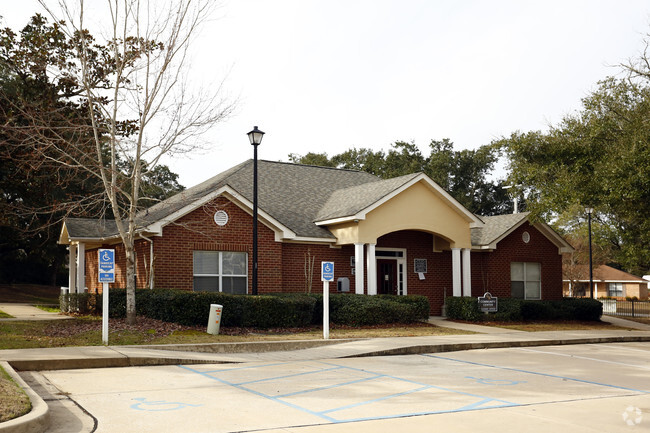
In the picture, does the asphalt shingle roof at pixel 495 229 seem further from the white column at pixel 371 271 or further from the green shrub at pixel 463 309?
the white column at pixel 371 271

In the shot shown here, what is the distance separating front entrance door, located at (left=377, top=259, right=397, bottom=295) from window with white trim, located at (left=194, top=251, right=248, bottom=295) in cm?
601

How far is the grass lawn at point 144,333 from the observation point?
15148 mm

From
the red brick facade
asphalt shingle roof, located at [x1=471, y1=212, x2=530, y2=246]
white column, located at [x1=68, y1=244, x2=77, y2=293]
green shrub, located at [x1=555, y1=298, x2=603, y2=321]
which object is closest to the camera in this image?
the red brick facade

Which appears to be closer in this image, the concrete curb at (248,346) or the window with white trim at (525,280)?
the concrete curb at (248,346)

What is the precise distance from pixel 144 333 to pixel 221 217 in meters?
6.28

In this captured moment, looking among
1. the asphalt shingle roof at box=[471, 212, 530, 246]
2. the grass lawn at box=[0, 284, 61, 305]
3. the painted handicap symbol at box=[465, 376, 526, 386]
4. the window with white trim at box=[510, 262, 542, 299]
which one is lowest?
the grass lawn at box=[0, 284, 61, 305]

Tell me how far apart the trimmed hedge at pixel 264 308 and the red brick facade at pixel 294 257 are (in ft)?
5.13

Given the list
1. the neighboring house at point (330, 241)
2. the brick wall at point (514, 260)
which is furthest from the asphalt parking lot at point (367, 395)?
the brick wall at point (514, 260)

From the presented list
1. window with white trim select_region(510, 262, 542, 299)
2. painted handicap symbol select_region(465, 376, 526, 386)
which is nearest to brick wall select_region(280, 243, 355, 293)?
window with white trim select_region(510, 262, 542, 299)

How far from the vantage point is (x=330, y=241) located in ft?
78.5

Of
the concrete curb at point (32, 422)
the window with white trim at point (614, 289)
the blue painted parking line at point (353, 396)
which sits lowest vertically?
the window with white trim at point (614, 289)

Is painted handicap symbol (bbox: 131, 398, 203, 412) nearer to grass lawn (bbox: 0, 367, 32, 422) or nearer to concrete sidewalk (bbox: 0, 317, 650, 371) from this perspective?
grass lawn (bbox: 0, 367, 32, 422)

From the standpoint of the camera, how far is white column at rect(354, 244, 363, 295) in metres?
23.1

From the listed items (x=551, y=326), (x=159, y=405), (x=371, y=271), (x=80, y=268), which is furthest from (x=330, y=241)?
(x=159, y=405)
